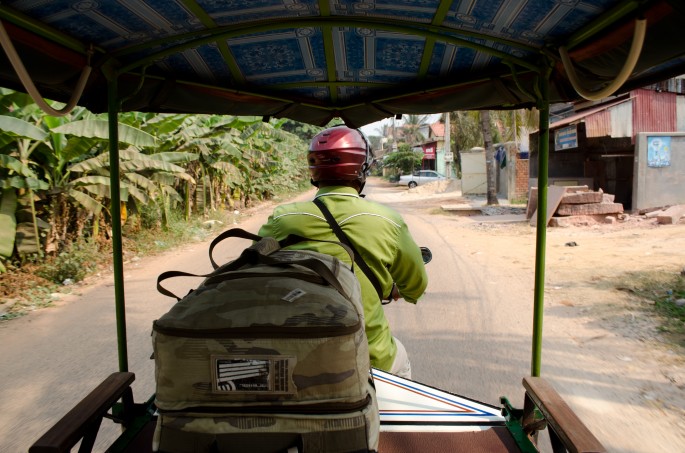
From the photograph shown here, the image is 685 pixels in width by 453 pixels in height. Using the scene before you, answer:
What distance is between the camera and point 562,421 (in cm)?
177

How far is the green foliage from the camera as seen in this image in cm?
808

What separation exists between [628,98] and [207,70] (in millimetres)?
16400

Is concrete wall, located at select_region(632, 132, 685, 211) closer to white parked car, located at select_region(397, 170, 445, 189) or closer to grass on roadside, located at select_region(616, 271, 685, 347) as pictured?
grass on roadside, located at select_region(616, 271, 685, 347)

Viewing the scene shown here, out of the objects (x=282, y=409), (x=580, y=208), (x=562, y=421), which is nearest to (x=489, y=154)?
(x=580, y=208)

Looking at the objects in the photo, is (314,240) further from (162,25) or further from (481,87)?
(481,87)

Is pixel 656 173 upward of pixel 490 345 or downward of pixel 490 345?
upward

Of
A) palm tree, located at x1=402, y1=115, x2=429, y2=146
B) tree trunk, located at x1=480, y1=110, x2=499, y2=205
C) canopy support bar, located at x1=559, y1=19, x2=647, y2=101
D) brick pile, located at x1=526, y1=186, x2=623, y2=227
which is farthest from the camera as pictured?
palm tree, located at x1=402, y1=115, x2=429, y2=146

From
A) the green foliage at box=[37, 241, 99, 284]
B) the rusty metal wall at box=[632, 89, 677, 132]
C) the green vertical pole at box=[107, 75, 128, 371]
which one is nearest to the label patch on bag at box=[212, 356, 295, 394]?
the green vertical pole at box=[107, 75, 128, 371]

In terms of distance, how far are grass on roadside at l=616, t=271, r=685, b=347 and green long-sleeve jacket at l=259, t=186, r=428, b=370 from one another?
3.97 metres

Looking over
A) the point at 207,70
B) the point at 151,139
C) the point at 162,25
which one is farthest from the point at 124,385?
the point at 151,139

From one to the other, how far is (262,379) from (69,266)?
26.4 feet

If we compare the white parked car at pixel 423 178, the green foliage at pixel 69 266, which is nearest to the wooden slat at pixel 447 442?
the green foliage at pixel 69 266

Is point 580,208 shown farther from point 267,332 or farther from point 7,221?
point 267,332

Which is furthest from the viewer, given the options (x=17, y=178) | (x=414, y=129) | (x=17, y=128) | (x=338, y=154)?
(x=414, y=129)
